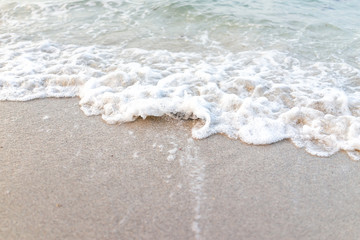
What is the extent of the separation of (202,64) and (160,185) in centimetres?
231

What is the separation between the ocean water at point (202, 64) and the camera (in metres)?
2.97

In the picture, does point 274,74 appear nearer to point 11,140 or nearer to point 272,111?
point 272,111

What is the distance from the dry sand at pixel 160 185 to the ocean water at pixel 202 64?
0.24 metres

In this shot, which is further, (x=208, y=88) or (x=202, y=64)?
(x=202, y=64)

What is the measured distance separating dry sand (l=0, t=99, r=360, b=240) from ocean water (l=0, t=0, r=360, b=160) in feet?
0.79

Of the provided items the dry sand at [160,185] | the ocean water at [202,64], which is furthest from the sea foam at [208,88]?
the dry sand at [160,185]

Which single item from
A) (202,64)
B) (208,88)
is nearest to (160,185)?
(208,88)

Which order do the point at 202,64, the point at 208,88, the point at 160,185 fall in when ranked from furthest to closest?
1. the point at 202,64
2. the point at 208,88
3. the point at 160,185

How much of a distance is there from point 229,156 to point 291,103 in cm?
117

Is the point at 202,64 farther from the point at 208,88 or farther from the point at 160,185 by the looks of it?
the point at 160,185

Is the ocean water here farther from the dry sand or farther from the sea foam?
the dry sand

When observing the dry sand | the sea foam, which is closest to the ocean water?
the sea foam

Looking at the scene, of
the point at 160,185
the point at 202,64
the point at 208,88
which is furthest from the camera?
the point at 202,64

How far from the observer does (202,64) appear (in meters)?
4.12
